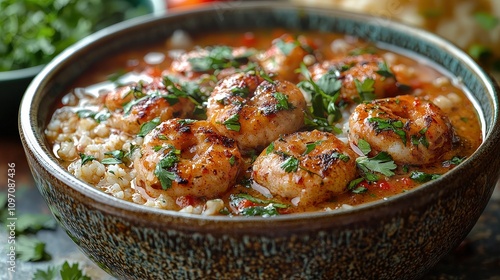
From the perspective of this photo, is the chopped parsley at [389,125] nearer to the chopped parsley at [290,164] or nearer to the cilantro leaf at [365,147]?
the cilantro leaf at [365,147]

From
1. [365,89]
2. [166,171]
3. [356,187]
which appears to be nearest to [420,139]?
[356,187]

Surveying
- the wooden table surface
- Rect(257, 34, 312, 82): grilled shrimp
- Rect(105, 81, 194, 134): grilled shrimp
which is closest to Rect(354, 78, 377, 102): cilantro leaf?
Rect(257, 34, 312, 82): grilled shrimp

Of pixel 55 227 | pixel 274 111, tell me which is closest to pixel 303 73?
pixel 274 111

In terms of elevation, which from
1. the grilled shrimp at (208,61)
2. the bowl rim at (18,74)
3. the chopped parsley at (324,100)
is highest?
the chopped parsley at (324,100)

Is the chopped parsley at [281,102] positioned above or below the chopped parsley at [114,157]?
above

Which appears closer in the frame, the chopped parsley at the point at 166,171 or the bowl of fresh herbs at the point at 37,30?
the chopped parsley at the point at 166,171

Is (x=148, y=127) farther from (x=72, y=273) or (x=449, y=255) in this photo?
(x=449, y=255)

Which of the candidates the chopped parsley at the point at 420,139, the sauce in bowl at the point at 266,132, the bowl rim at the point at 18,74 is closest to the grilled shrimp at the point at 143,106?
the sauce in bowl at the point at 266,132
